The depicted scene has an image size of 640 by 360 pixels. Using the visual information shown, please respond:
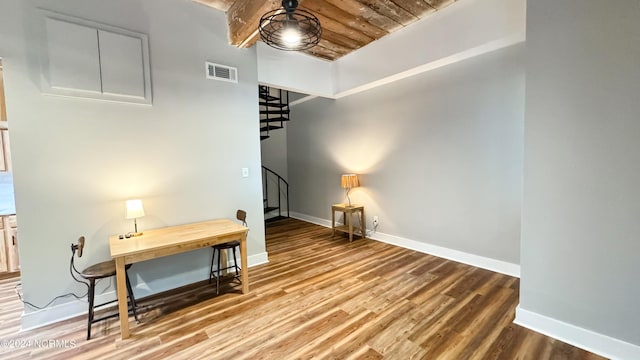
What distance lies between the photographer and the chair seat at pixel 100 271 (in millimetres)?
2139

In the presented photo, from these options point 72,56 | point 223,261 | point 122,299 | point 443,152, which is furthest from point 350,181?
point 72,56

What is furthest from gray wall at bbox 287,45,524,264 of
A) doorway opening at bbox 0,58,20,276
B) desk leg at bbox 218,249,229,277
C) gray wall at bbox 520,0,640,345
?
doorway opening at bbox 0,58,20,276

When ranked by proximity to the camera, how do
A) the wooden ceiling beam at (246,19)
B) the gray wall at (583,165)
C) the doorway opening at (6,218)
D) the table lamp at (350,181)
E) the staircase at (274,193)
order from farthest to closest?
the staircase at (274,193) → the table lamp at (350,181) → the doorway opening at (6,218) → the wooden ceiling beam at (246,19) → the gray wall at (583,165)

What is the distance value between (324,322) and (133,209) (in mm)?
2091

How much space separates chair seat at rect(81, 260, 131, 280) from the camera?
214 cm

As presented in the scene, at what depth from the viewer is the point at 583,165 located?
185 centimetres

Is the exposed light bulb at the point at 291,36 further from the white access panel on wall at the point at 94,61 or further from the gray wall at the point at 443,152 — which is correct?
the gray wall at the point at 443,152

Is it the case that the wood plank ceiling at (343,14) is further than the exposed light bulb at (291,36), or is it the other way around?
the wood plank ceiling at (343,14)

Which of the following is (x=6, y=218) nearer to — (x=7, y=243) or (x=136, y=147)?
(x=7, y=243)

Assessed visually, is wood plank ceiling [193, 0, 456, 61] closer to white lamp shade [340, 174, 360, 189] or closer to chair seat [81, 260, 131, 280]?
white lamp shade [340, 174, 360, 189]

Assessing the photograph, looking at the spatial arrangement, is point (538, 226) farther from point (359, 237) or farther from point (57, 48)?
point (57, 48)

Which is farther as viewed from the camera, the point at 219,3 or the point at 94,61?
the point at 219,3

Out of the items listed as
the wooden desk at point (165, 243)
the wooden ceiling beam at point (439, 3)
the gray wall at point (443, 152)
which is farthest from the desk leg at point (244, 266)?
the wooden ceiling beam at point (439, 3)

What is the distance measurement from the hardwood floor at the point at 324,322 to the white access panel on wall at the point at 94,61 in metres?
2.15
